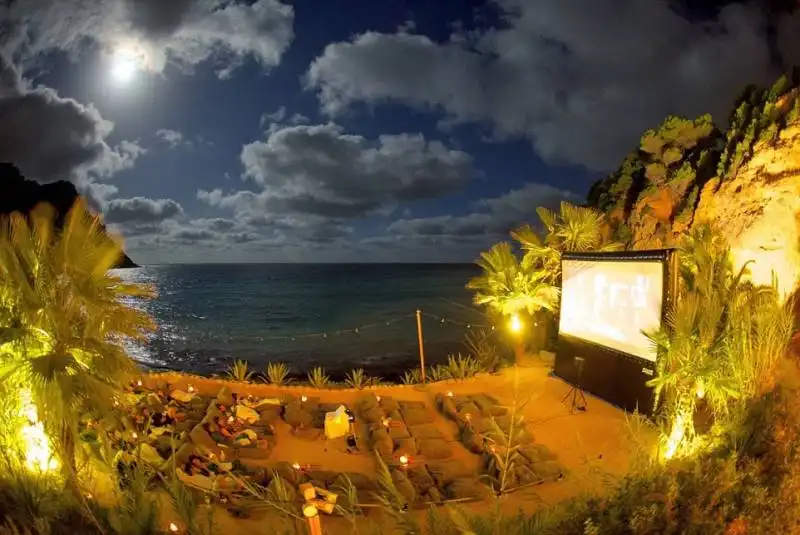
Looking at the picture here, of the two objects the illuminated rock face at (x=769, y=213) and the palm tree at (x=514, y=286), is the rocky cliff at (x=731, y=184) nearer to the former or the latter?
the illuminated rock face at (x=769, y=213)

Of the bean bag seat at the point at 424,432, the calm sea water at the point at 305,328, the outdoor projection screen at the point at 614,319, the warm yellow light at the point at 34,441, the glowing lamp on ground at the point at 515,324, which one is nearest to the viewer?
the warm yellow light at the point at 34,441

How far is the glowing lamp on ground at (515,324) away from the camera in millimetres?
9452

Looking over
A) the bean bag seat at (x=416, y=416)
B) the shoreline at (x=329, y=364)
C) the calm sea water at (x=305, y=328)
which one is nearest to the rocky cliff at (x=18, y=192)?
the calm sea water at (x=305, y=328)

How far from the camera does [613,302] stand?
717 centimetres

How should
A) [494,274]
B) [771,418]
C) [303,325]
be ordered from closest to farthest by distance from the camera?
[771,418], [494,274], [303,325]

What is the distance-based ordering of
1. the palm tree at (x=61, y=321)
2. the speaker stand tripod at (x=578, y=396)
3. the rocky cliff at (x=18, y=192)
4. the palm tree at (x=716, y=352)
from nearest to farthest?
the palm tree at (x=61, y=321)
the palm tree at (x=716, y=352)
the speaker stand tripod at (x=578, y=396)
the rocky cliff at (x=18, y=192)

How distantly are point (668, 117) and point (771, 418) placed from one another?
9.22 m

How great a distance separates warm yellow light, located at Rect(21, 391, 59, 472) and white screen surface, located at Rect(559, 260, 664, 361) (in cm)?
585

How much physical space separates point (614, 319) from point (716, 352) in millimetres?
2564

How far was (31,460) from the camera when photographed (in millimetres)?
3791

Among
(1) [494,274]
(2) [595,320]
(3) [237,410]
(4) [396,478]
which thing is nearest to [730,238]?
A: (2) [595,320]

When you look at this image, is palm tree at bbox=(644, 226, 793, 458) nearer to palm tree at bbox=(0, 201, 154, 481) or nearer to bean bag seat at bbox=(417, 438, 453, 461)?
bean bag seat at bbox=(417, 438, 453, 461)

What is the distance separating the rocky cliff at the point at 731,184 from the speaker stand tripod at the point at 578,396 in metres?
2.56

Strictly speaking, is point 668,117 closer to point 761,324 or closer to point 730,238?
point 730,238
